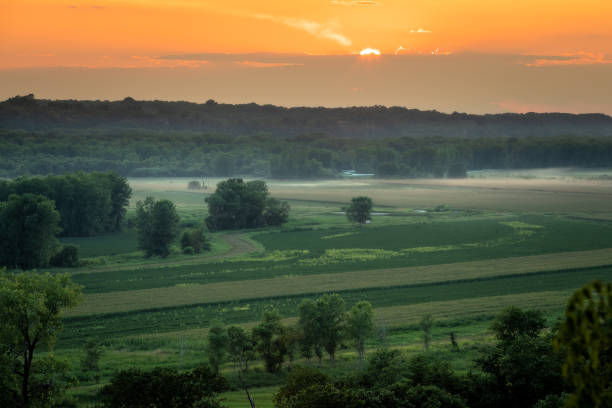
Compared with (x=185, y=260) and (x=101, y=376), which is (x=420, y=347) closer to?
(x=101, y=376)

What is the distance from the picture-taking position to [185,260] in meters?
90.9

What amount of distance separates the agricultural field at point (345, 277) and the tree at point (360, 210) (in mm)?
2101

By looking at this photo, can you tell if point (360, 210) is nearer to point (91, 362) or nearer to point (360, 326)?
point (360, 326)

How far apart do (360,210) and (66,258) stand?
52.2 metres

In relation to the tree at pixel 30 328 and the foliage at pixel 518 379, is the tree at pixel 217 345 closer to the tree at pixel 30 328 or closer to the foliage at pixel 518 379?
the tree at pixel 30 328

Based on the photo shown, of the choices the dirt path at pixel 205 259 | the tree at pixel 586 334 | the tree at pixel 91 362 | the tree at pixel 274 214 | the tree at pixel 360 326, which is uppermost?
the tree at pixel 586 334

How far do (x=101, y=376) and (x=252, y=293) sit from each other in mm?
25693

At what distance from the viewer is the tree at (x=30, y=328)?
108ft

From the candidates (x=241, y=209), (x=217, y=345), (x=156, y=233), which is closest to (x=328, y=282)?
(x=217, y=345)

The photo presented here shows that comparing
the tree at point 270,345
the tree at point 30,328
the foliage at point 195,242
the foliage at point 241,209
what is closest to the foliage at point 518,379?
the tree at point 270,345

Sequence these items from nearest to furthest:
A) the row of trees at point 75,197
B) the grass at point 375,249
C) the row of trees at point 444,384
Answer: the row of trees at point 444,384 < the grass at point 375,249 < the row of trees at point 75,197

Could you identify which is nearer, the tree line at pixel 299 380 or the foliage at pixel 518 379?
the tree line at pixel 299 380

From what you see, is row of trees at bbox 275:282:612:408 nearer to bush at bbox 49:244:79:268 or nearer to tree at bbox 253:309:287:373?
tree at bbox 253:309:287:373

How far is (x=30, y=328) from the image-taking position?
111 ft
